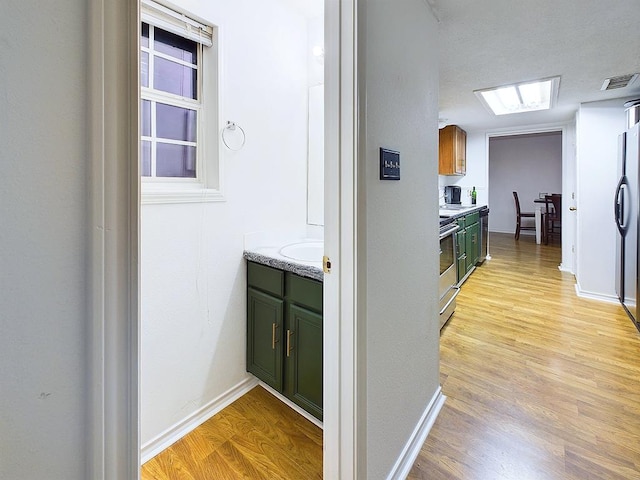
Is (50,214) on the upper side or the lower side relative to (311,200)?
lower

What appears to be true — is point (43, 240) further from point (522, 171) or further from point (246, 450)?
point (522, 171)

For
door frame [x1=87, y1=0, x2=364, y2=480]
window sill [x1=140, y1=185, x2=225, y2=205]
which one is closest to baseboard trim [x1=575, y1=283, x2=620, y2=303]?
window sill [x1=140, y1=185, x2=225, y2=205]

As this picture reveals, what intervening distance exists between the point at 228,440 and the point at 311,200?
1522mm

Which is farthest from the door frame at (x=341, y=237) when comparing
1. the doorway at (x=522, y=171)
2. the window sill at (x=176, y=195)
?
the doorway at (x=522, y=171)

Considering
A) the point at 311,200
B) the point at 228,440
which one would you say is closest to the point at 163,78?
the point at 311,200

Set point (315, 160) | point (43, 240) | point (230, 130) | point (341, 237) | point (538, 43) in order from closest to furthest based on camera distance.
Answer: point (43, 240) < point (341, 237) < point (230, 130) < point (538, 43) < point (315, 160)

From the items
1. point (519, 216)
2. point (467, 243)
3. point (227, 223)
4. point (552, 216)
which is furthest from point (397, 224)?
point (552, 216)

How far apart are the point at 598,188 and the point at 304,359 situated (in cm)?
369

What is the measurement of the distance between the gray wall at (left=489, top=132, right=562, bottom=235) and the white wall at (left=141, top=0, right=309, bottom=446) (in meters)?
7.44

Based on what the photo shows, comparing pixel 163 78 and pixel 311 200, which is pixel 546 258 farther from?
pixel 163 78

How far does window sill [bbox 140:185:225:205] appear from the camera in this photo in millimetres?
1497

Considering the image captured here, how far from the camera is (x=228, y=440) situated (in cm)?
163

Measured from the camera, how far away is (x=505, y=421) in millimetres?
1735

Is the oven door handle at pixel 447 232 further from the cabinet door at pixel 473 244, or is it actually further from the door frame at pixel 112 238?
the door frame at pixel 112 238
